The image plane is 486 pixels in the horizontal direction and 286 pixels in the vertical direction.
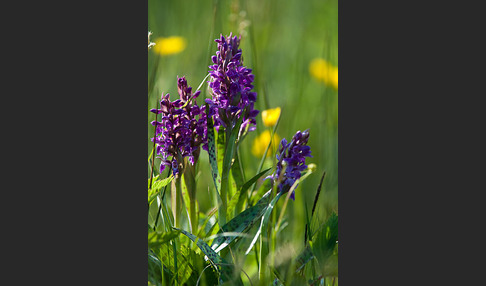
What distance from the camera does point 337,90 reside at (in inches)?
112

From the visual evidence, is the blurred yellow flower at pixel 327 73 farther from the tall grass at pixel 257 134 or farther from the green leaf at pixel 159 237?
the green leaf at pixel 159 237

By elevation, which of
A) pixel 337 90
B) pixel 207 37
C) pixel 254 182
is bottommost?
pixel 254 182

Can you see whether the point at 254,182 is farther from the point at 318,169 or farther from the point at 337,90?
the point at 337,90

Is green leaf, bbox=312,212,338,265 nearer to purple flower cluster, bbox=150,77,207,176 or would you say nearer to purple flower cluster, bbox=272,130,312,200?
purple flower cluster, bbox=272,130,312,200

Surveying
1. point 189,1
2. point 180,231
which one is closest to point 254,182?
point 180,231

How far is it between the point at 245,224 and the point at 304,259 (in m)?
0.27

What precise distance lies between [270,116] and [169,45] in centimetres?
49

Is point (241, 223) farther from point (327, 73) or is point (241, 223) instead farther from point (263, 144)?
point (327, 73)

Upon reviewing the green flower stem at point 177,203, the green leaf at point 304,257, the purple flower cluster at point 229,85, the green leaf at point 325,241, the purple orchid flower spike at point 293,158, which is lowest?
the green leaf at point 304,257

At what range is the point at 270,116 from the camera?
2.87 m

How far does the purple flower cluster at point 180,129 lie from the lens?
2.74 metres

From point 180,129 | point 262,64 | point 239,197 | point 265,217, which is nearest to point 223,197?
point 239,197

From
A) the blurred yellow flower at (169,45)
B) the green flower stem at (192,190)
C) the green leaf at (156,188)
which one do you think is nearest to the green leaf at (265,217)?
the green flower stem at (192,190)

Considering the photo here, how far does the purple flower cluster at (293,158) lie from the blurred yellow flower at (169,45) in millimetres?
556
